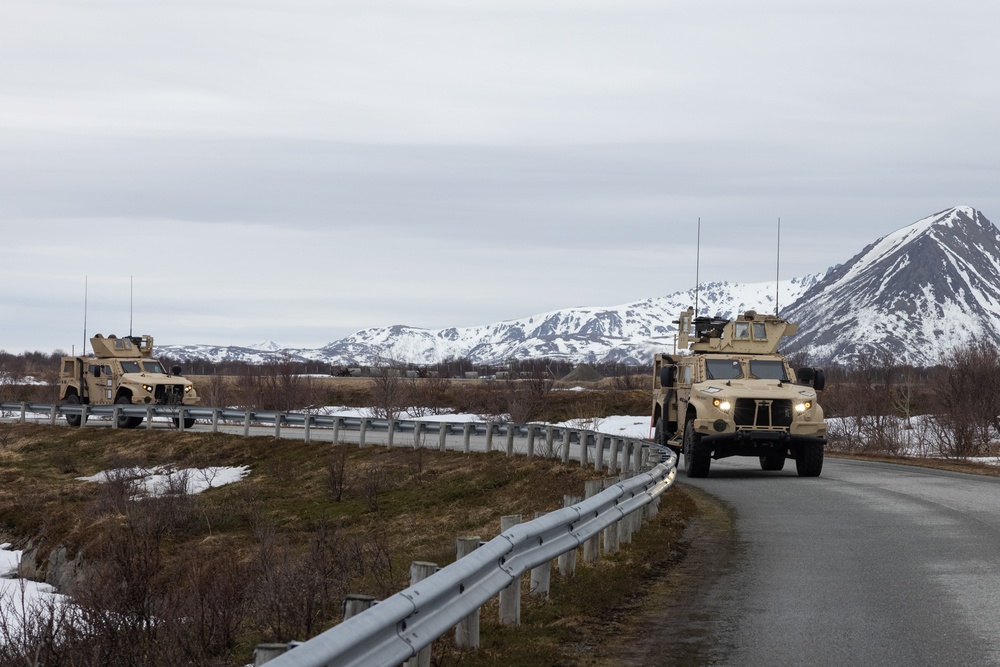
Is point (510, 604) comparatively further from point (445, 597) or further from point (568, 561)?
point (568, 561)

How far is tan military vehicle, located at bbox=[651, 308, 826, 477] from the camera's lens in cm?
2430

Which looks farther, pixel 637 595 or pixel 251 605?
pixel 251 605

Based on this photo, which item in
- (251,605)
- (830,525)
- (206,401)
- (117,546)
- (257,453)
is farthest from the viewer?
(206,401)

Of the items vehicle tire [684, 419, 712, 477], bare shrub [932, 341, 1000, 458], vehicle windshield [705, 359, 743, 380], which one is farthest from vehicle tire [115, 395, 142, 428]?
bare shrub [932, 341, 1000, 458]

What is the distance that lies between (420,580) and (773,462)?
2124 centimetres

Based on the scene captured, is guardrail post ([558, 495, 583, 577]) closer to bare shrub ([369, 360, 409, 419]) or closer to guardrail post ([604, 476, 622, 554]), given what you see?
guardrail post ([604, 476, 622, 554])

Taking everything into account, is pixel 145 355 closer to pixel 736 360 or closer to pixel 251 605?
pixel 736 360

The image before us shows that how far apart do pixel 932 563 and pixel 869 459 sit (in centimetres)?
2276

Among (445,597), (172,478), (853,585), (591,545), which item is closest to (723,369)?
(591,545)

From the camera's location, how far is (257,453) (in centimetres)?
3816

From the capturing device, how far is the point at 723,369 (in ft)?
85.4

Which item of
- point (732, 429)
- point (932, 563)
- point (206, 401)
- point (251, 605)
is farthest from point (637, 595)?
point (206, 401)

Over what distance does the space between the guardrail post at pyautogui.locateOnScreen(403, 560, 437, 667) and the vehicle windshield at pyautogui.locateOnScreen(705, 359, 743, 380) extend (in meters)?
18.6

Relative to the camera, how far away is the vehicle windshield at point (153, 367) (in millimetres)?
46781
